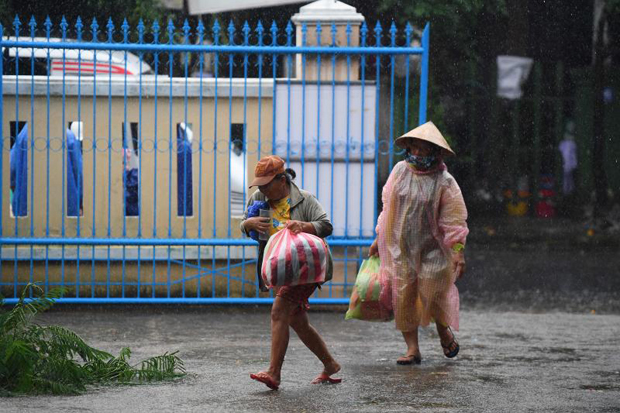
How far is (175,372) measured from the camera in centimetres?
699

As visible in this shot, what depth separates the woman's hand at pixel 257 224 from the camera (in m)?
6.50

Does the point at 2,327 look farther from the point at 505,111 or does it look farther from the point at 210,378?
the point at 505,111

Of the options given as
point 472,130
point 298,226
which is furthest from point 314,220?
point 472,130

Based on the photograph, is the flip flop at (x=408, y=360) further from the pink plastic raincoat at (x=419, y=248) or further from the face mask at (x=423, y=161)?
the face mask at (x=423, y=161)

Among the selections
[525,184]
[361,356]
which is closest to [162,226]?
[361,356]

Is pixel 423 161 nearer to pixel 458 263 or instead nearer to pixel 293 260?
pixel 458 263

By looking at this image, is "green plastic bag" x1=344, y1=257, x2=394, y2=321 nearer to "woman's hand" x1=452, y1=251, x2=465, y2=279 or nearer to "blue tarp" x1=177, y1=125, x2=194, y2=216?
"woman's hand" x1=452, y1=251, x2=465, y2=279

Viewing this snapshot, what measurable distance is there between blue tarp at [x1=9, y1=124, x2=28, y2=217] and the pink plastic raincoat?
3.46 m

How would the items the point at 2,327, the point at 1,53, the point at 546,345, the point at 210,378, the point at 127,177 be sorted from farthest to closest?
the point at 127,177, the point at 1,53, the point at 546,345, the point at 210,378, the point at 2,327

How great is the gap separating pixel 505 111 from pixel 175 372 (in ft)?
49.3

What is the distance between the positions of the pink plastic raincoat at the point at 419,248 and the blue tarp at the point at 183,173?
264 cm

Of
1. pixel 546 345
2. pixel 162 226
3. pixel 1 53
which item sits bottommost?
pixel 546 345

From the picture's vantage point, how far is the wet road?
618cm

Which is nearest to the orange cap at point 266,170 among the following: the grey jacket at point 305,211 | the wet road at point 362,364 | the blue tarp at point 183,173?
the grey jacket at point 305,211
